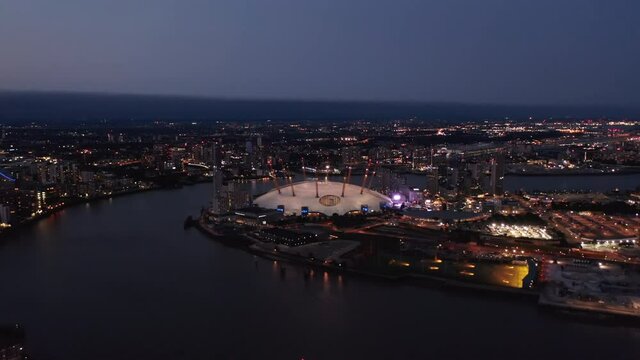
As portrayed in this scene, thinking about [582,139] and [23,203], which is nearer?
[23,203]

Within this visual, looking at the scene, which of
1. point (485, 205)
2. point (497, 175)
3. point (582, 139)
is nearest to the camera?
point (485, 205)

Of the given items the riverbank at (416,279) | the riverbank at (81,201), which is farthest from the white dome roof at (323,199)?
the riverbank at (81,201)

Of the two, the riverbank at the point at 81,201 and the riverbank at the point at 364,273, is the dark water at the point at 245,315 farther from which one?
the riverbank at the point at 81,201

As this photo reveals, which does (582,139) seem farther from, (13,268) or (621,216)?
(13,268)

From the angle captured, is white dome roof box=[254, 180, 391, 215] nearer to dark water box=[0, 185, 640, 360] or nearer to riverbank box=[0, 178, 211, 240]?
dark water box=[0, 185, 640, 360]

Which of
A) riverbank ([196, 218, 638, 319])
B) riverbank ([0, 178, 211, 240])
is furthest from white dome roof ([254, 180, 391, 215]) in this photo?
riverbank ([0, 178, 211, 240])

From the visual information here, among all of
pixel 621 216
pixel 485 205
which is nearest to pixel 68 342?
pixel 485 205
